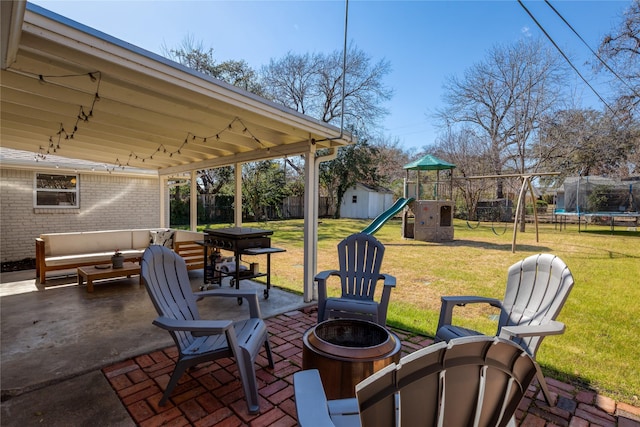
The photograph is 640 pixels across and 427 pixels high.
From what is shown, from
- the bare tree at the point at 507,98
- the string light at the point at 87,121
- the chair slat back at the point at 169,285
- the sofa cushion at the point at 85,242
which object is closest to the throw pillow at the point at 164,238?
the sofa cushion at the point at 85,242

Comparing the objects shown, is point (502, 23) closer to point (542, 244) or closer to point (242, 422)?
point (542, 244)

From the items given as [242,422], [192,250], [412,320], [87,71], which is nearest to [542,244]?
[412,320]

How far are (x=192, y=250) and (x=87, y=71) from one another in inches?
157

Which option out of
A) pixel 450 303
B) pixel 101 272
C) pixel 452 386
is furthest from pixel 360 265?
pixel 101 272

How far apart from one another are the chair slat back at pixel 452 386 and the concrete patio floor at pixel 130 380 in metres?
1.39

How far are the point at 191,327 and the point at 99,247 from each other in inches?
214

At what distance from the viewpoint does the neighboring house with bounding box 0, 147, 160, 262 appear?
6750 mm

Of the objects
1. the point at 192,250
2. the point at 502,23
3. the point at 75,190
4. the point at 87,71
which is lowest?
the point at 192,250

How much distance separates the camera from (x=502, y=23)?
8094 mm

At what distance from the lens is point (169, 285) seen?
2557 mm

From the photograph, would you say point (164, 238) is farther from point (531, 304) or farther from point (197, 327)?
point (531, 304)

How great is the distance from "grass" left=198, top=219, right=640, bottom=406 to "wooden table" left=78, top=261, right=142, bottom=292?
2419 millimetres

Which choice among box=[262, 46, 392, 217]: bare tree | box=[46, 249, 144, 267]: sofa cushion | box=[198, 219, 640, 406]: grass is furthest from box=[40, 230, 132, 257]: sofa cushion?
box=[262, 46, 392, 217]: bare tree

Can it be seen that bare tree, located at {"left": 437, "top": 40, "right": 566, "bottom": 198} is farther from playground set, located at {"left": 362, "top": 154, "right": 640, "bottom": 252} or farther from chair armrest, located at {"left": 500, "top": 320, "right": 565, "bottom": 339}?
chair armrest, located at {"left": 500, "top": 320, "right": 565, "bottom": 339}
